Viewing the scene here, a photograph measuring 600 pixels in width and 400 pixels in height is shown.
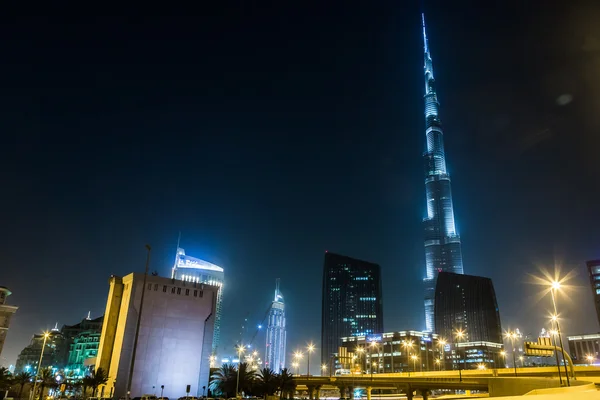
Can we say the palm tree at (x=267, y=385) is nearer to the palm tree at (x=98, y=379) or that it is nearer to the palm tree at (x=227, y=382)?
the palm tree at (x=227, y=382)

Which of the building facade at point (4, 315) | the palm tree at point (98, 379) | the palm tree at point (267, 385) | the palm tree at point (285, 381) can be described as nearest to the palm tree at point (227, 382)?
the palm tree at point (267, 385)

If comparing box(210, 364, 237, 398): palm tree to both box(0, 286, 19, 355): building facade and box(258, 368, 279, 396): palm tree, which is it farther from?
box(0, 286, 19, 355): building facade

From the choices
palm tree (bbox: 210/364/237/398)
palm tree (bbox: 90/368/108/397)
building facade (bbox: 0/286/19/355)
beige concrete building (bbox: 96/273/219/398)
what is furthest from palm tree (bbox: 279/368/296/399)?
building facade (bbox: 0/286/19/355)

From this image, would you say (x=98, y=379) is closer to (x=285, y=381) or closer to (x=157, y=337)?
(x=157, y=337)

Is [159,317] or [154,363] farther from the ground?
[159,317]

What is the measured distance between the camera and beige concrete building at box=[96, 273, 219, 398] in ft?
279

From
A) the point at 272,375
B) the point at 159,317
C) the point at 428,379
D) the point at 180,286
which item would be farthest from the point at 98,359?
the point at 428,379

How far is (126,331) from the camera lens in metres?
86.4

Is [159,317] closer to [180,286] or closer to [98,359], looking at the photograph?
[180,286]

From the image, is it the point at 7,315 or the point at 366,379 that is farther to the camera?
the point at 7,315

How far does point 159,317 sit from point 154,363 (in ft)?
29.4

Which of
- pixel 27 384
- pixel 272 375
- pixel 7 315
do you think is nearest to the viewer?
pixel 272 375

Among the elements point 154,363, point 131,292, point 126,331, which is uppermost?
point 131,292

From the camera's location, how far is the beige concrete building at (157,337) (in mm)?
85000
